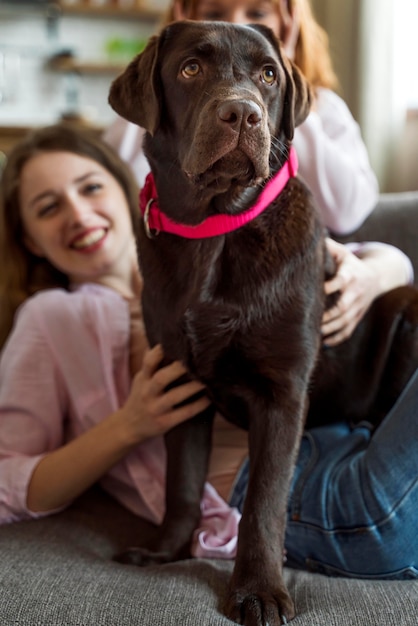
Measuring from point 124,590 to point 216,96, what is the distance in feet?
2.29

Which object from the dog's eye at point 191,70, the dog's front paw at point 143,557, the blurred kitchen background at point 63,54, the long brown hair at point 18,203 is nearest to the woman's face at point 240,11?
the long brown hair at point 18,203

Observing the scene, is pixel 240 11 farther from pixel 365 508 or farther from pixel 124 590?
pixel 124 590

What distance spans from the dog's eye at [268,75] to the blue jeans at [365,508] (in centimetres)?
53

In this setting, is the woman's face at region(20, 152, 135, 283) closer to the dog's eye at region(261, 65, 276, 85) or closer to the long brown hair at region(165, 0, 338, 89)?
the long brown hair at region(165, 0, 338, 89)

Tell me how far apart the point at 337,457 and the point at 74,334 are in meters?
0.59

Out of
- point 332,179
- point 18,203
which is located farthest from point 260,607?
point 18,203

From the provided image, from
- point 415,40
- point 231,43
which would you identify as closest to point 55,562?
point 231,43

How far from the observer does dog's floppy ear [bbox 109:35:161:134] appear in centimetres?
110

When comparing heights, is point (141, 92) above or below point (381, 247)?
above

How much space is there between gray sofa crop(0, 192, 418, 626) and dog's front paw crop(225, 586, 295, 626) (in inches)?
0.7

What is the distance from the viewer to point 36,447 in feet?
4.60

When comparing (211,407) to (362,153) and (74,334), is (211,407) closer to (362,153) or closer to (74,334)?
(74,334)

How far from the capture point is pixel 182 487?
125cm

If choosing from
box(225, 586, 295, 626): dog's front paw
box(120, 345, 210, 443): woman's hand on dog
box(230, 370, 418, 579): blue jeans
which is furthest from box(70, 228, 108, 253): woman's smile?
box(225, 586, 295, 626): dog's front paw
